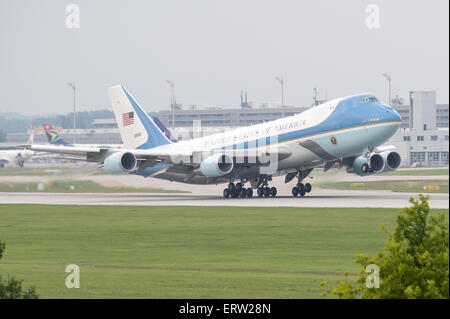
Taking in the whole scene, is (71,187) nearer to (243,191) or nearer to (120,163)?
(120,163)

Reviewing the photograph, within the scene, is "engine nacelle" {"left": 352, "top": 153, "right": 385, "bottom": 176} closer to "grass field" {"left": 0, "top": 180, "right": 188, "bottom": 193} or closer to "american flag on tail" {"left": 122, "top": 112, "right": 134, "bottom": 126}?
"grass field" {"left": 0, "top": 180, "right": 188, "bottom": 193}

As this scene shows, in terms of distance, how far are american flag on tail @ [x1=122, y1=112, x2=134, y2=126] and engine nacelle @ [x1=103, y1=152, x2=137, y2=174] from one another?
11512mm

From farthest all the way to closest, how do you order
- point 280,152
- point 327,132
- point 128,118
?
1. point 128,118
2. point 280,152
3. point 327,132

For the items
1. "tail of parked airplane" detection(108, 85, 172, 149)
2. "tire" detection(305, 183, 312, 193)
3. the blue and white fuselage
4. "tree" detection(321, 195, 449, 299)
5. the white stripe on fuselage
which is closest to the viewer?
"tree" detection(321, 195, 449, 299)

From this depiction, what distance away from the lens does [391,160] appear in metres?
58.3

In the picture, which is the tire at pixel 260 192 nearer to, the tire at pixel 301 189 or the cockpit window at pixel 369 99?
the tire at pixel 301 189

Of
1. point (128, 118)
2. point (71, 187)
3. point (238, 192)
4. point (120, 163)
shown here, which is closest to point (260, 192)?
point (238, 192)

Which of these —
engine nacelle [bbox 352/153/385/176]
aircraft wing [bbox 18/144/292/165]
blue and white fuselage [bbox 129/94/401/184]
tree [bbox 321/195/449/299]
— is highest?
blue and white fuselage [bbox 129/94/401/184]

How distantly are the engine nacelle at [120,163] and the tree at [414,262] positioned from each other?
1820 inches

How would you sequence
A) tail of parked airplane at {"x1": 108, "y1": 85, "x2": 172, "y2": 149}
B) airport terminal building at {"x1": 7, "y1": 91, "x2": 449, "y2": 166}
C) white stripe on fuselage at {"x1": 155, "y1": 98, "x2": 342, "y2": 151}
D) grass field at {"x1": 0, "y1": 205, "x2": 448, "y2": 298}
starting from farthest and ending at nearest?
airport terminal building at {"x1": 7, "y1": 91, "x2": 449, "y2": 166} < tail of parked airplane at {"x1": 108, "y1": 85, "x2": 172, "y2": 149} < white stripe on fuselage at {"x1": 155, "y1": 98, "x2": 342, "y2": 151} < grass field at {"x1": 0, "y1": 205, "x2": 448, "y2": 298}

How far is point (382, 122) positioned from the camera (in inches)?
2109

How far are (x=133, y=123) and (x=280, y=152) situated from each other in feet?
56.4

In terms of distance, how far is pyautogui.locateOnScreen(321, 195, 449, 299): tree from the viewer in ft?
40.3

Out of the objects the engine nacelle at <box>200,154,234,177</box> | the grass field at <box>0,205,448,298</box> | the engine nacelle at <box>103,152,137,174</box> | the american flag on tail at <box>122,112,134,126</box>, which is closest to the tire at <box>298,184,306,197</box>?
the engine nacelle at <box>200,154,234,177</box>
